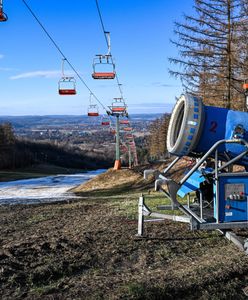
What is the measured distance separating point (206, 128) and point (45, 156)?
404ft

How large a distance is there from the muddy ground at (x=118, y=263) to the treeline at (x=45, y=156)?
3224 inches

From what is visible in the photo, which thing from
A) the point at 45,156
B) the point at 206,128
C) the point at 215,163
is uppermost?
the point at 206,128

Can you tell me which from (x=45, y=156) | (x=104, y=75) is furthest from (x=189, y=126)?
(x=45, y=156)

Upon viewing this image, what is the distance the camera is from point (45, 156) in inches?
5012

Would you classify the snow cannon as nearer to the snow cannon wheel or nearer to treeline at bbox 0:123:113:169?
the snow cannon wheel

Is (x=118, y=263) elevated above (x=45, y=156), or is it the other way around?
(x=118, y=263)

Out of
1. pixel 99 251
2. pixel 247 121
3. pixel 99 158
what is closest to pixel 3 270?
pixel 99 251

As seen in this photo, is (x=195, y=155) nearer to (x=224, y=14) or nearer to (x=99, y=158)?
(x=224, y=14)

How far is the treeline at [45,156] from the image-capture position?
88.6 metres

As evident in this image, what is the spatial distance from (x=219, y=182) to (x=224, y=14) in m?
19.5

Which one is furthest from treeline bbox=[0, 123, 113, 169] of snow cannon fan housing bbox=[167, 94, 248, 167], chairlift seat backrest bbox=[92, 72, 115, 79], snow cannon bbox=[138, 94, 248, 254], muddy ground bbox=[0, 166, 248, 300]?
snow cannon fan housing bbox=[167, 94, 248, 167]

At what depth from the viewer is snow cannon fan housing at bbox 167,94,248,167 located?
6.31 m

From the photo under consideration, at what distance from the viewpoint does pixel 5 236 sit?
8.31 meters

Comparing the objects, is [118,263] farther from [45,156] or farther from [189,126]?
[45,156]
